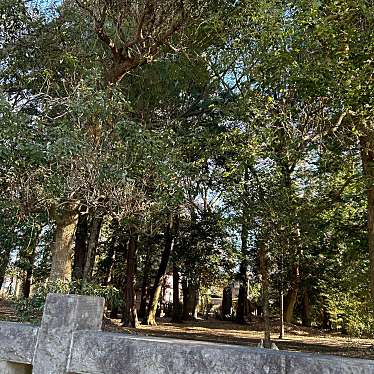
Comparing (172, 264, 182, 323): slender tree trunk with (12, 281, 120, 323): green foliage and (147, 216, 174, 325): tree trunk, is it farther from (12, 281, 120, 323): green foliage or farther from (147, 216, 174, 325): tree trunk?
(12, 281, 120, 323): green foliage

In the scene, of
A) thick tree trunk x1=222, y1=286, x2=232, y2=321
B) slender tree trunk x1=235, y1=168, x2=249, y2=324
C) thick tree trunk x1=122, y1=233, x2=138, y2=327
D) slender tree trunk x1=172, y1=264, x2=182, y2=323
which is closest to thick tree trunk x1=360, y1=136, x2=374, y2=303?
slender tree trunk x1=235, y1=168, x2=249, y2=324

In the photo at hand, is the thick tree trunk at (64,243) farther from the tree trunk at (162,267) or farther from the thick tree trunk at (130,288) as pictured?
the tree trunk at (162,267)

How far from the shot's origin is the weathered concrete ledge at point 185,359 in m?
2.08

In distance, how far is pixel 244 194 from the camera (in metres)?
11.2

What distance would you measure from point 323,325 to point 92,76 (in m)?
16.8

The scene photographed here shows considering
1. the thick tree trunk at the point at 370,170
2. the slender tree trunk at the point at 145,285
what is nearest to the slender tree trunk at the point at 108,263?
the slender tree trunk at the point at 145,285

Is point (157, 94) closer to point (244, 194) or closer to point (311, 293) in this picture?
point (244, 194)

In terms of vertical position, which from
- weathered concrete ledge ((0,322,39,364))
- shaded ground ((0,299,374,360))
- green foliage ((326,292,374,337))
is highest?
green foliage ((326,292,374,337))

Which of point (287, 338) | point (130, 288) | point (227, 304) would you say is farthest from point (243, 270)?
point (227, 304)

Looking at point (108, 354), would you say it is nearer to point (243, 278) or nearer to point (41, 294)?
point (41, 294)

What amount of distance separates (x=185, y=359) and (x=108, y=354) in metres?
0.46

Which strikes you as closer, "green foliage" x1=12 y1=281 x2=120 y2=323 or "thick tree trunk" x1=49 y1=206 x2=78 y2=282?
"green foliage" x1=12 y1=281 x2=120 y2=323

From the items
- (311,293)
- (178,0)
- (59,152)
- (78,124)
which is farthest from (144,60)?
(311,293)

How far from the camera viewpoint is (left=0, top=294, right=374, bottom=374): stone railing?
2.14m
